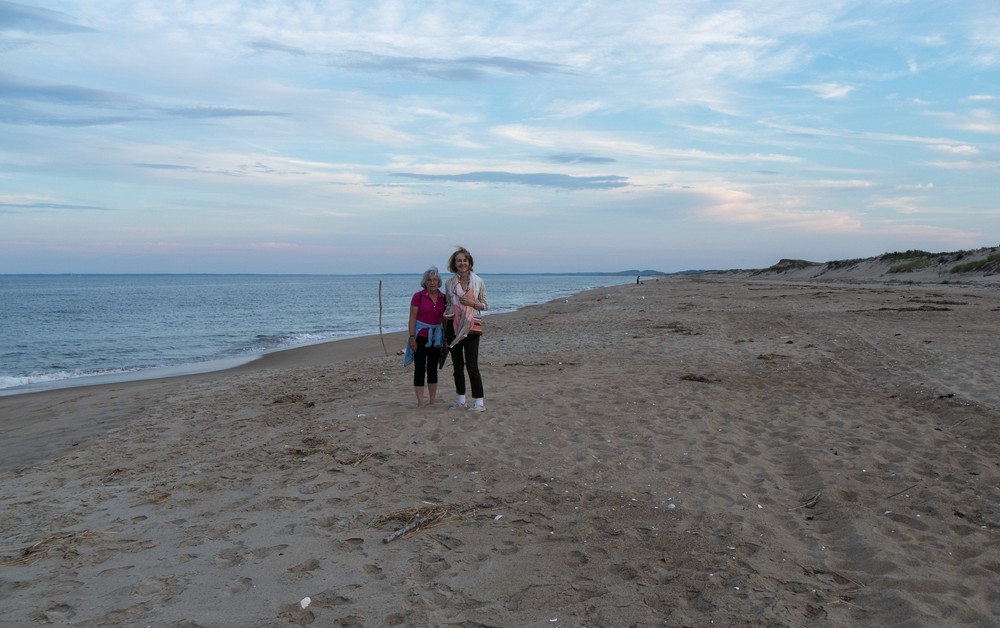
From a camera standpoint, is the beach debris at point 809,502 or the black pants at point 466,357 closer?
the beach debris at point 809,502

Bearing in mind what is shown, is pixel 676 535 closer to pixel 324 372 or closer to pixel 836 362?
Result: pixel 836 362

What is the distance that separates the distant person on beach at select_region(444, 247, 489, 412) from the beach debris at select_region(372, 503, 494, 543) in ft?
8.86

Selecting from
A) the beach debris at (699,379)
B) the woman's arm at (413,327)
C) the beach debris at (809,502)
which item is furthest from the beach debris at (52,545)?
the beach debris at (699,379)

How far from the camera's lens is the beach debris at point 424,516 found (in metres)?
4.52

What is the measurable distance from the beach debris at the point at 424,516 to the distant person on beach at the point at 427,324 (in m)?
3.03

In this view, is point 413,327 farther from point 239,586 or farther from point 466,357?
point 239,586

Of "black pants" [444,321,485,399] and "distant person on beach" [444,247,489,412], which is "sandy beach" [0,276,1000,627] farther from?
"distant person on beach" [444,247,489,412]

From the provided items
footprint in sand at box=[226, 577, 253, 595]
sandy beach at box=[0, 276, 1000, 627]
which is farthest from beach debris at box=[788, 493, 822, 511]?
footprint in sand at box=[226, 577, 253, 595]

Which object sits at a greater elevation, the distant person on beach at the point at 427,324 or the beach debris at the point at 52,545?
the distant person on beach at the point at 427,324

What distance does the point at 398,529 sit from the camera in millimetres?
4551

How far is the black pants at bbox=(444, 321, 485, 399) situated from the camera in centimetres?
764

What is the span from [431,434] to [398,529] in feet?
7.97

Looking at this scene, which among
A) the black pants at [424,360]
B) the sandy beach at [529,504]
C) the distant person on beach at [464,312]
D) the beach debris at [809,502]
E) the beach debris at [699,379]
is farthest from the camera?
the beach debris at [699,379]

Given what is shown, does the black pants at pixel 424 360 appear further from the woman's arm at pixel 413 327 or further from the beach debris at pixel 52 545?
the beach debris at pixel 52 545
